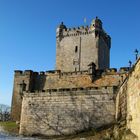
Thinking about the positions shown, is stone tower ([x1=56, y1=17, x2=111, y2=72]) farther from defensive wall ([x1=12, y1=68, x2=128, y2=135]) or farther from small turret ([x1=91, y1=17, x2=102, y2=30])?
defensive wall ([x1=12, y1=68, x2=128, y2=135])

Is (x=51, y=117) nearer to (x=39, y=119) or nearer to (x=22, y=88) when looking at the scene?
(x=39, y=119)

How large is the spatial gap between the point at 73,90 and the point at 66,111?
184 centimetres

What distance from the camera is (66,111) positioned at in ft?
81.8

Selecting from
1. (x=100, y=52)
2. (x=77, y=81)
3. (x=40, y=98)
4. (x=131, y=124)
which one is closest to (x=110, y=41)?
(x=100, y=52)

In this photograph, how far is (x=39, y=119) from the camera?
26031mm

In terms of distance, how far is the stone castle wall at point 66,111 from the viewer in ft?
77.0

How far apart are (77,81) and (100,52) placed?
11220 millimetres

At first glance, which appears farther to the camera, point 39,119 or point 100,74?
point 100,74

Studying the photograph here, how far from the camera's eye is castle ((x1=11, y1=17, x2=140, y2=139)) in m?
23.6

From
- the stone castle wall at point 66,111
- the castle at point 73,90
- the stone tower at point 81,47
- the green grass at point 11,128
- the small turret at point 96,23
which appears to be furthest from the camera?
the small turret at point 96,23

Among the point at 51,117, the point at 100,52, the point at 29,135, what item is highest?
the point at 100,52

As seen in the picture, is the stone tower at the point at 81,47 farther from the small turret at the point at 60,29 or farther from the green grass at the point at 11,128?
the green grass at the point at 11,128

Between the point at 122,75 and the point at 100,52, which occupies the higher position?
the point at 100,52

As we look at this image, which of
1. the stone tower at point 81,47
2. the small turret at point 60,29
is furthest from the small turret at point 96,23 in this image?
the small turret at point 60,29
